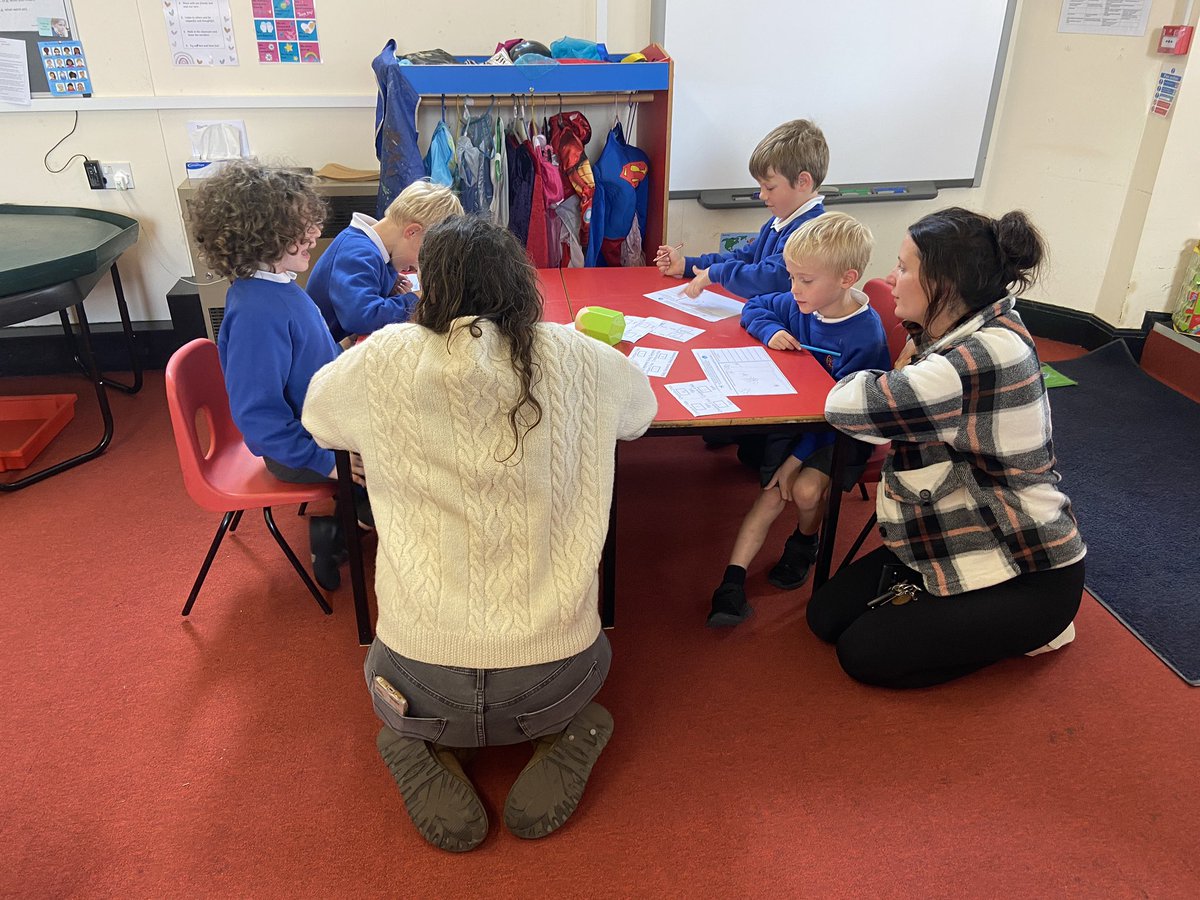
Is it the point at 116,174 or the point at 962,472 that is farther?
the point at 116,174

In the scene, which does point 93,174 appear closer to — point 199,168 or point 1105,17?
point 199,168

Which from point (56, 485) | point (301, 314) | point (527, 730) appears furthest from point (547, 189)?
point (527, 730)

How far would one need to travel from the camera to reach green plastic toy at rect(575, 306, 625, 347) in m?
2.31

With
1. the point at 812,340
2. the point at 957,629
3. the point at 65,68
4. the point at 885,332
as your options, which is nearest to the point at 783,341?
the point at 812,340

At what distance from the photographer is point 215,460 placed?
2.28 metres

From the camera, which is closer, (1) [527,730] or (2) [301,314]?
(1) [527,730]

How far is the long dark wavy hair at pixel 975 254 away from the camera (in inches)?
71.8

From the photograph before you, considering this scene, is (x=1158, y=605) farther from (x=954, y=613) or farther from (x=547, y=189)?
(x=547, y=189)

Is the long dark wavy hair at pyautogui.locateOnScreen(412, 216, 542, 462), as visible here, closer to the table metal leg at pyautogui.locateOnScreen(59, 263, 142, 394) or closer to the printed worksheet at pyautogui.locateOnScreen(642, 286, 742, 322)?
the printed worksheet at pyautogui.locateOnScreen(642, 286, 742, 322)

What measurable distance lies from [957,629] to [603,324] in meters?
1.11

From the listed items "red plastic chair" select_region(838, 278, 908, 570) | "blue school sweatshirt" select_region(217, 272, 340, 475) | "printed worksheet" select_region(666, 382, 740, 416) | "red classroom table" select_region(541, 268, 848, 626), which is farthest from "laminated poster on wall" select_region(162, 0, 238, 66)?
"red plastic chair" select_region(838, 278, 908, 570)

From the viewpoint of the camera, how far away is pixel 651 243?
12.0 feet

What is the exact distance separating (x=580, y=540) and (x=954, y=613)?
2.95 feet

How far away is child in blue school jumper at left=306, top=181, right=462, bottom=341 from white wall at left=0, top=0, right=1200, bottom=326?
1.24 m
